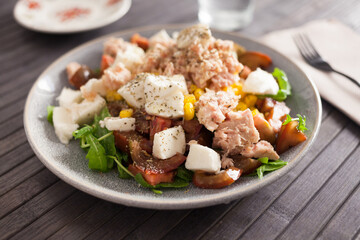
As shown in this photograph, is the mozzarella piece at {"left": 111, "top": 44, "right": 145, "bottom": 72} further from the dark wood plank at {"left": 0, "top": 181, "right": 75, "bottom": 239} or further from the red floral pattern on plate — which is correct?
the red floral pattern on plate

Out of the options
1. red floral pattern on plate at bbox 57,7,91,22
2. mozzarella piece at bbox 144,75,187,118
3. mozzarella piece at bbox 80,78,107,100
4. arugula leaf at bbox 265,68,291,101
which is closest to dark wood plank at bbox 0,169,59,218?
mozzarella piece at bbox 80,78,107,100

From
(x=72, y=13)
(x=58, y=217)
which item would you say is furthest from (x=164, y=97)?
(x=72, y=13)

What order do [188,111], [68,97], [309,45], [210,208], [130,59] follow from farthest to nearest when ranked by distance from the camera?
[309,45] < [130,59] < [68,97] < [188,111] < [210,208]

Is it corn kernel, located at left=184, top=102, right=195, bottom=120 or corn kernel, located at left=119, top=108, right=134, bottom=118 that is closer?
corn kernel, located at left=184, top=102, right=195, bottom=120

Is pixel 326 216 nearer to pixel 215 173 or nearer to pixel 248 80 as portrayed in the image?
pixel 215 173

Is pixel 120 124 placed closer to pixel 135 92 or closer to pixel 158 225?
pixel 135 92

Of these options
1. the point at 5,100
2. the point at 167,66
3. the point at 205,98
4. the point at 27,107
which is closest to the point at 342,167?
the point at 205,98
